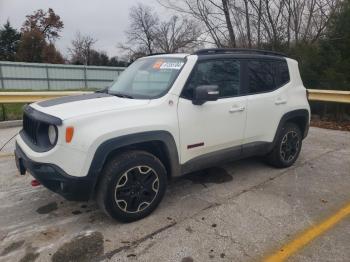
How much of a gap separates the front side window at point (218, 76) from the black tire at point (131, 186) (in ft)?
3.00

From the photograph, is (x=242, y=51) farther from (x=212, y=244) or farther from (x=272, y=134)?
(x=212, y=244)

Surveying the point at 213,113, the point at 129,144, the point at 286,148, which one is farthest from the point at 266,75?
the point at 129,144

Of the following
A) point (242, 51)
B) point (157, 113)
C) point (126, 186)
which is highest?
point (242, 51)

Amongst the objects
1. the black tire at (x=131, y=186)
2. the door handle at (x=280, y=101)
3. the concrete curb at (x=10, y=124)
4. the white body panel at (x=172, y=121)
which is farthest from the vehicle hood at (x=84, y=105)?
the concrete curb at (x=10, y=124)

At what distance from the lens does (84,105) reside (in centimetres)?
364

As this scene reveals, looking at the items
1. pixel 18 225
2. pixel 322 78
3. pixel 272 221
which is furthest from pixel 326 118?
pixel 18 225

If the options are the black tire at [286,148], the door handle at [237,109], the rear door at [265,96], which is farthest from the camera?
the black tire at [286,148]

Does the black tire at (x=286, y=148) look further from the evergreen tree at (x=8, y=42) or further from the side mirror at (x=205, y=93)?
the evergreen tree at (x=8, y=42)

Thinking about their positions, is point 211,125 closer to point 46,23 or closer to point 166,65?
point 166,65

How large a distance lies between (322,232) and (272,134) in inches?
71.6

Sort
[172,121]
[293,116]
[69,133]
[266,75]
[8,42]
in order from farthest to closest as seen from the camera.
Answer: [8,42] → [293,116] → [266,75] → [172,121] → [69,133]

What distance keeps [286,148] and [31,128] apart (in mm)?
3630

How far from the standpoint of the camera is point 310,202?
4.15 m

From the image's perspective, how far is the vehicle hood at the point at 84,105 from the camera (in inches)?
133
